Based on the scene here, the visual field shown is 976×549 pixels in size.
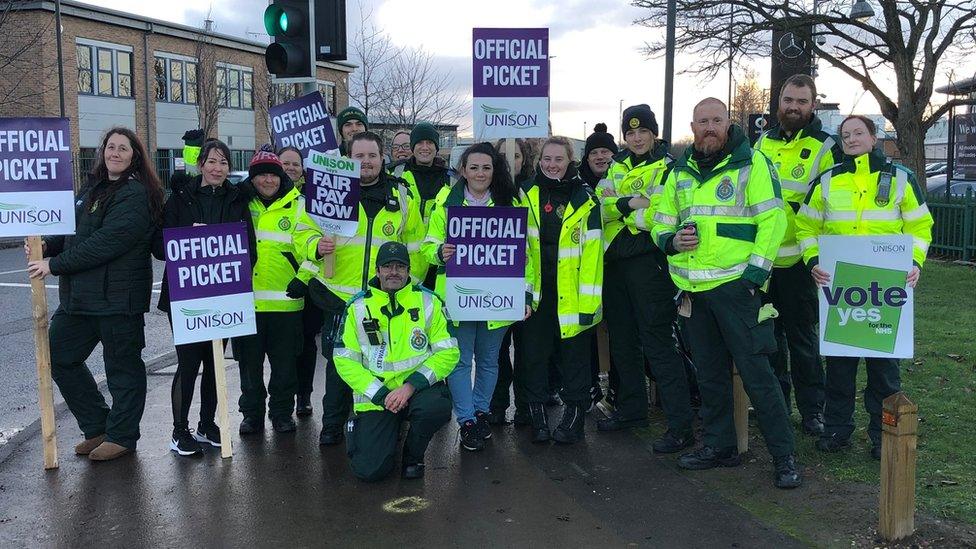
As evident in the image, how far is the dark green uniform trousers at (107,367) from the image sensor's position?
19.9ft

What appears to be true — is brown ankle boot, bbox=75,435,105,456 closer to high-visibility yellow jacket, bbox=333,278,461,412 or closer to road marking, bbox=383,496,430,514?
high-visibility yellow jacket, bbox=333,278,461,412

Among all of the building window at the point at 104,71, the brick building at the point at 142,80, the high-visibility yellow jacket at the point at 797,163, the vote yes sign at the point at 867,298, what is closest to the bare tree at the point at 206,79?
the brick building at the point at 142,80

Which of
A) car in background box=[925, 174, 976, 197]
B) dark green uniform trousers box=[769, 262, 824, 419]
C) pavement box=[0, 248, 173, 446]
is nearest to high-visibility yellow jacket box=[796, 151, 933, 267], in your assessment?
dark green uniform trousers box=[769, 262, 824, 419]

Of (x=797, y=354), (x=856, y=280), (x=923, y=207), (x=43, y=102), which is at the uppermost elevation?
(x=43, y=102)

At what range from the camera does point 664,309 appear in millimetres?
6391

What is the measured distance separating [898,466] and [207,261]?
4.31 m

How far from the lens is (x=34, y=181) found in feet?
19.7

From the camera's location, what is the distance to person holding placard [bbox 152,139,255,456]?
6.31m

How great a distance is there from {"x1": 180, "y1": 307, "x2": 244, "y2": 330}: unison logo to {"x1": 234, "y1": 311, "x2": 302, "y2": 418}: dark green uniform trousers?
0.46m

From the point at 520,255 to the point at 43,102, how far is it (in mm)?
33432

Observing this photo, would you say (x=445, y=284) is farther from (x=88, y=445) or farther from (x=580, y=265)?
(x=88, y=445)

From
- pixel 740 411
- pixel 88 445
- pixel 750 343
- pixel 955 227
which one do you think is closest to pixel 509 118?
pixel 750 343

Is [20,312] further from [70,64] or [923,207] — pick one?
[70,64]

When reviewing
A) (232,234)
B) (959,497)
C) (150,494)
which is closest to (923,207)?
(959,497)
